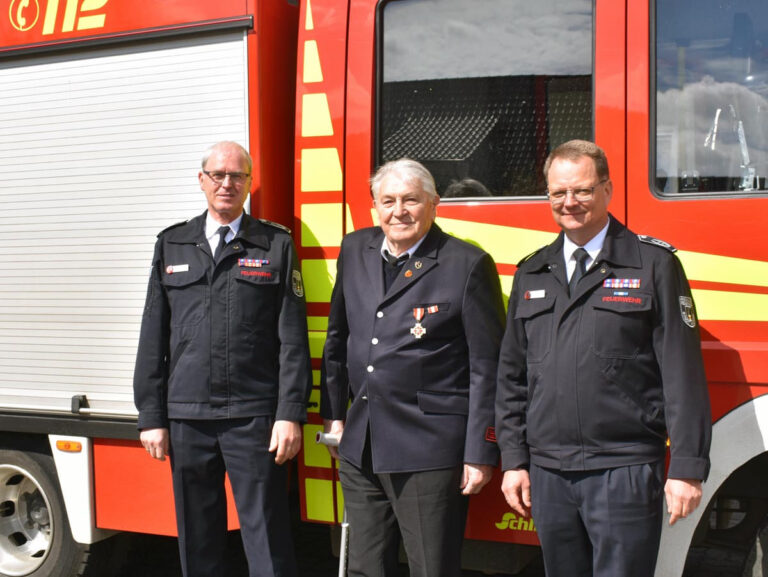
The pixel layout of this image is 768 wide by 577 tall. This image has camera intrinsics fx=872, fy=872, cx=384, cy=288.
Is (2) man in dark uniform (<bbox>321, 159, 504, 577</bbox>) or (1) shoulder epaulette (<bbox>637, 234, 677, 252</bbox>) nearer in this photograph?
(1) shoulder epaulette (<bbox>637, 234, 677, 252</bbox>)

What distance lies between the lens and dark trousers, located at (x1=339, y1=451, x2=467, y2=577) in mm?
2768

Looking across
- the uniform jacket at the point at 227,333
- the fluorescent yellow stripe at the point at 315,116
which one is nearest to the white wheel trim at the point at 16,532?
the uniform jacket at the point at 227,333

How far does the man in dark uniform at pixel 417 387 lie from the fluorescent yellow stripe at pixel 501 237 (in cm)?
17

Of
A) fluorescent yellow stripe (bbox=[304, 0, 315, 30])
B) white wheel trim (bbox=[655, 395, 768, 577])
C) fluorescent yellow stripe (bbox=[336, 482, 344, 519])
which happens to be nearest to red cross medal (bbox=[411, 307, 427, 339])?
fluorescent yellow stripe (bbox=[336, 482, 344, 519])

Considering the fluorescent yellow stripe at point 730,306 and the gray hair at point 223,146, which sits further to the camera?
the gray hair at point 223,146

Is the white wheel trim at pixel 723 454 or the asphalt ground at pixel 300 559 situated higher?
the white wheel trim at pixel 723 454

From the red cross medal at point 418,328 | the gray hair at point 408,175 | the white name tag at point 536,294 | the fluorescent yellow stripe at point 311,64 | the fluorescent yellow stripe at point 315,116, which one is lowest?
the red cross medal at point 418,328

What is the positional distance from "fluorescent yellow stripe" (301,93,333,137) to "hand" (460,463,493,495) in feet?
4.45

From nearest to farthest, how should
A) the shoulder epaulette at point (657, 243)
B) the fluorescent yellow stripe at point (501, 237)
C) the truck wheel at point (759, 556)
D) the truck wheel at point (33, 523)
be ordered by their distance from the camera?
the shoulder epaulette at point (657, 243) → the truck wheel at point (759, 556) → the fluorescent yellow stripe at point (501, 237) → the truck wheel at point (33, 523)

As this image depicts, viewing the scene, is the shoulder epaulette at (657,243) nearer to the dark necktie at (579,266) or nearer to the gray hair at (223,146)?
the dark necktie at (579,266)

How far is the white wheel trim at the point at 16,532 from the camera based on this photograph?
13.1 feet

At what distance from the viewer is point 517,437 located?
265 cm

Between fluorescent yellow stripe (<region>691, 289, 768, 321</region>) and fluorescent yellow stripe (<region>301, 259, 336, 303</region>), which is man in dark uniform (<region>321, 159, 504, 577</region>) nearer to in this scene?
fluorescent yellow stripe (<region>301, 259, 336, 303</region>)

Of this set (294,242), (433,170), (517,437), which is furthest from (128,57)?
(517,437)
